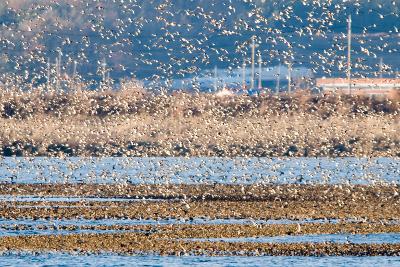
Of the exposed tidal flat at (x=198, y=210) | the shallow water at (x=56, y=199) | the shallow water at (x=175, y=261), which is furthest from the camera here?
the shallow water at (x=56, y=199)

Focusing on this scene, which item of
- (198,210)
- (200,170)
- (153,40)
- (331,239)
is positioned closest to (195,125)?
(200,170)

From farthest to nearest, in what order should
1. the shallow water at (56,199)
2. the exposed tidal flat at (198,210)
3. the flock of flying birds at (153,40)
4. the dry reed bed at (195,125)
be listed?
the flock of flying birds at (153,40), the dry reed bed at (195,125), the shallow water at (56,199), the exposed tidal flat at (198,210)

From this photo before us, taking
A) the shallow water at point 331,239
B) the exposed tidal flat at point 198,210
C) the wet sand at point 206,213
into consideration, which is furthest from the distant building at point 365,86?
the shallow water at point 331,239

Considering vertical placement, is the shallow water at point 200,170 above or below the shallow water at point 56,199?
below

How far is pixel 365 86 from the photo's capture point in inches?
3725

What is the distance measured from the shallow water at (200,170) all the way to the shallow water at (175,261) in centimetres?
1924

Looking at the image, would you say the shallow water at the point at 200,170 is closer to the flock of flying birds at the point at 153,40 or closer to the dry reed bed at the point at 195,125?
the dry reed bed at the point at 195,125

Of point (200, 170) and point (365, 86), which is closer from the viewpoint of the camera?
point (200, 170)

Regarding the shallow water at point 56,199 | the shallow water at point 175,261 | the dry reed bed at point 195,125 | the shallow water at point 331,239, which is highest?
the shallow water at point 175,261

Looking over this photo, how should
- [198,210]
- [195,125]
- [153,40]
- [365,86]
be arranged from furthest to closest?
[153,40], [365,86], [195,125], [198,210]

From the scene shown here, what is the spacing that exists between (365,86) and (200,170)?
1615 inches

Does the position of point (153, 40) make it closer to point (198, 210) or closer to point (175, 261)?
point (198, 210)

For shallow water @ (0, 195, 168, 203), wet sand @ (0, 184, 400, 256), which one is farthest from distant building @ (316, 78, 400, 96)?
shallow water @ (0, 195, 168, 203)

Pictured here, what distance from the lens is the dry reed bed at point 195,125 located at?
219 ft
